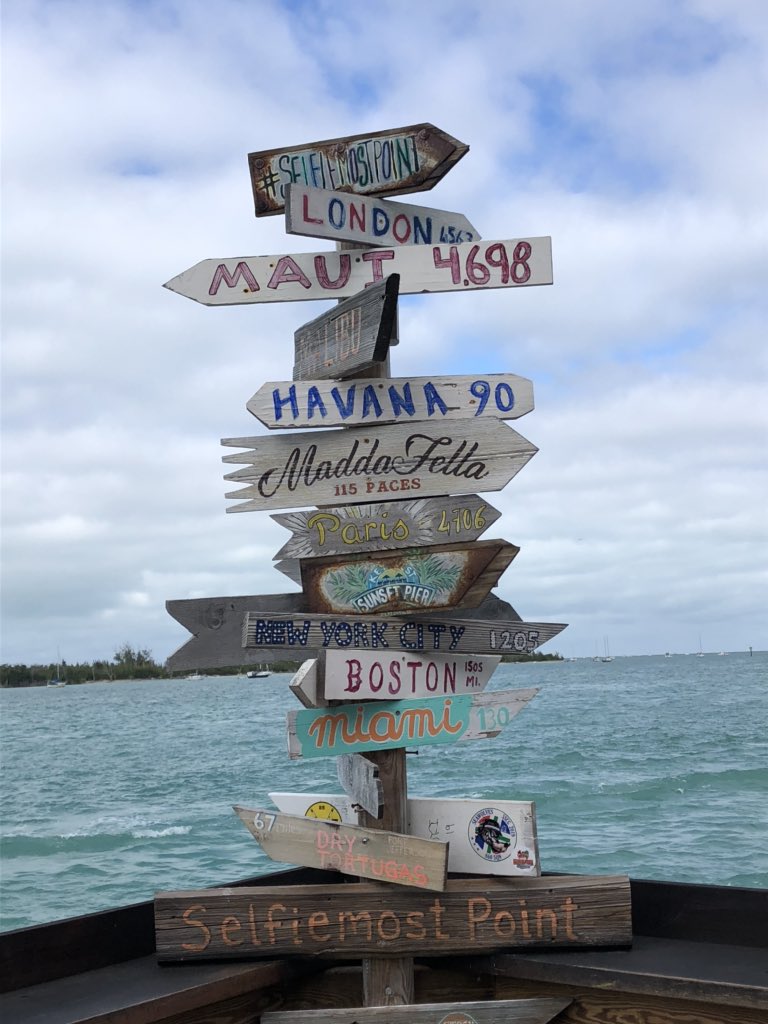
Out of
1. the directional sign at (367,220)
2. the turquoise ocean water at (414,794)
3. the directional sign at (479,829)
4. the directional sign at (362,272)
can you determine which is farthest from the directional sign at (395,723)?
the turquoise ocean water at (414,794)

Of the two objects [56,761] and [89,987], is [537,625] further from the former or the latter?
[56,761]

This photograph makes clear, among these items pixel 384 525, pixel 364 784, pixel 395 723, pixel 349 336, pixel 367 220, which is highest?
pixel 367 220

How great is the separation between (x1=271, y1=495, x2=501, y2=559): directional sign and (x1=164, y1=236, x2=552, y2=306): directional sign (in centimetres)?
98

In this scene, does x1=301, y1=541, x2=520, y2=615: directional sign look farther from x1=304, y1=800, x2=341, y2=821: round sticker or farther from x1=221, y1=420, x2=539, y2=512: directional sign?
x1=304, y1=800, x2=341, y2=821: round sticker

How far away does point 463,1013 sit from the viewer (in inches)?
161

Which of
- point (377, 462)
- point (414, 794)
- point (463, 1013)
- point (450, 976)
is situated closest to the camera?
point (463, 1013)

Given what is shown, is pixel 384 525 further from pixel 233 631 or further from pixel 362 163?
pixel 362 163

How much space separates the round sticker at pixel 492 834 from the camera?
172 inches

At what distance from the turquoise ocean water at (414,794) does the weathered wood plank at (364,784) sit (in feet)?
36.0

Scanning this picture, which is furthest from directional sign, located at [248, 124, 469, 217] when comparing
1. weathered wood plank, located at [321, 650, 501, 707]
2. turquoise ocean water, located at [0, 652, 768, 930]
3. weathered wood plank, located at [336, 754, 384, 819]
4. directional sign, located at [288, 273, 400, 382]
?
turquoise ocean water, located at [0, 652, 768, 930]

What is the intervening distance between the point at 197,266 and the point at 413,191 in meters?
1.04

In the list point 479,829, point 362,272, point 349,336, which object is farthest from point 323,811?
point 362,272

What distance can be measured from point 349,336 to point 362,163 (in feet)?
2.86

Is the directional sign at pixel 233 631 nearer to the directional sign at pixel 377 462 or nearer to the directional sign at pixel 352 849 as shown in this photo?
the directional sign at pixel 377 462
